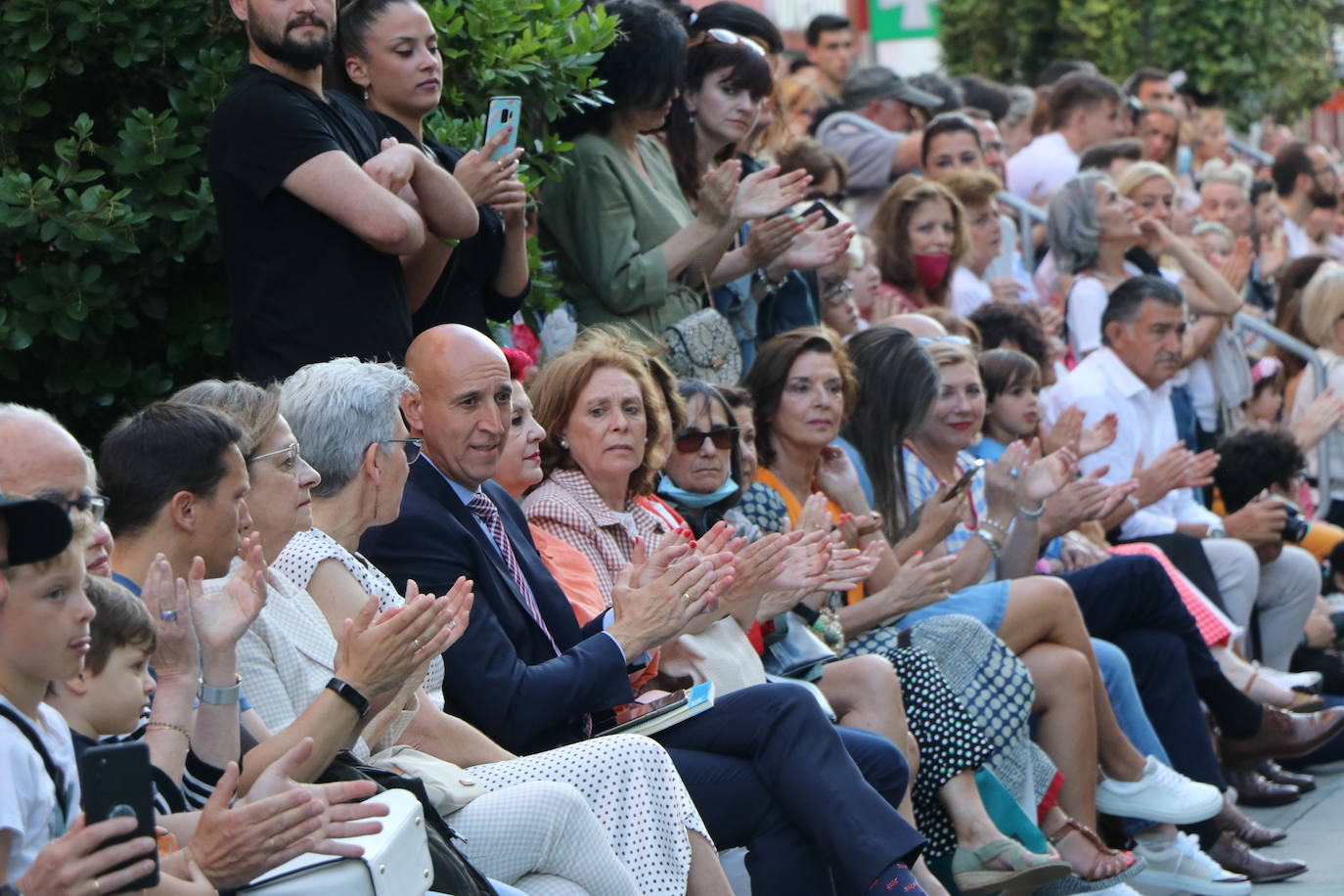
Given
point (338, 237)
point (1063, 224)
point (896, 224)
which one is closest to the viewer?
point (338, 237)

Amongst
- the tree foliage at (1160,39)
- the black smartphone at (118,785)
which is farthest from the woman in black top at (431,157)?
the tree foliage at (1160,39)

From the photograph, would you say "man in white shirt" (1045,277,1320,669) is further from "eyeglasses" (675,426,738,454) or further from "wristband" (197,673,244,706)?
"wristband" (197,673,244,706)

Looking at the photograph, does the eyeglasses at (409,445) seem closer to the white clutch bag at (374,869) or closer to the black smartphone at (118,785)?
the white clutch bag at (374,869)

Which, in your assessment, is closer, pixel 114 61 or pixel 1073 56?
pixel 114 61

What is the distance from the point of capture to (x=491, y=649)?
4527mm

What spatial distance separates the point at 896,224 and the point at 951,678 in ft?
9.98

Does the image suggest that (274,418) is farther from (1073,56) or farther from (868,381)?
(1073,56)

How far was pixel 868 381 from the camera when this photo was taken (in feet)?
22.6

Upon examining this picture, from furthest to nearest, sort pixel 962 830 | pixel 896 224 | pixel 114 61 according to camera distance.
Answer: pixel 896 224, pixel 962 830, pixel 114 61

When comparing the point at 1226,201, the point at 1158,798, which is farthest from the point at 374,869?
the point at 1226,201

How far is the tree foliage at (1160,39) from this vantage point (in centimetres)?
1591

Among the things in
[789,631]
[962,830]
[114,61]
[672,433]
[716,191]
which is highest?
[114,61]

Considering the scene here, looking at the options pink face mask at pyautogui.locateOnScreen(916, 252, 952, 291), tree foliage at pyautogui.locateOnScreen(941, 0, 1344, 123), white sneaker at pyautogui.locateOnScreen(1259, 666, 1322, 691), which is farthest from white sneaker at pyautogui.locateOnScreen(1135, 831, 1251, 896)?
tree foliage at pyautogui.locateOnScreen(941, 0, 1344, 123)

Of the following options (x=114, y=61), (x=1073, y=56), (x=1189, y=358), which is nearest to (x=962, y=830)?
(x=114, y=61)
